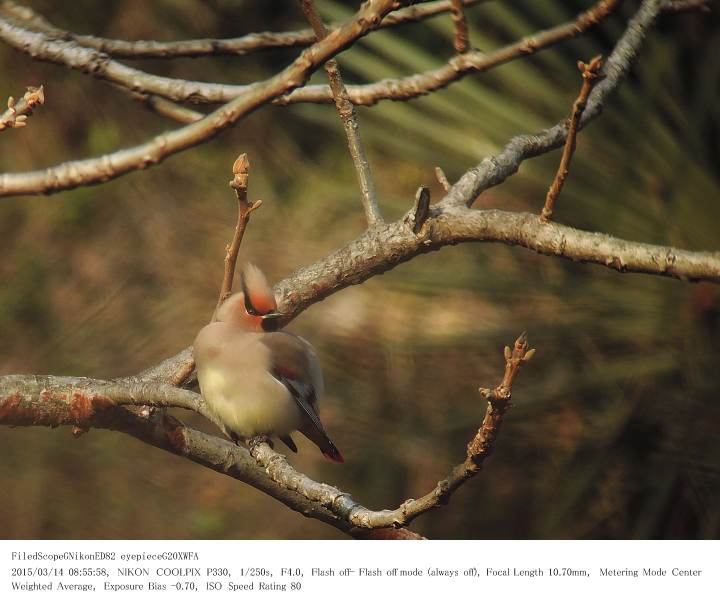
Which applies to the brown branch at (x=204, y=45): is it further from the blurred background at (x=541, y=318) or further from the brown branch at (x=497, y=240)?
the blurred background at (x=541, y=318)

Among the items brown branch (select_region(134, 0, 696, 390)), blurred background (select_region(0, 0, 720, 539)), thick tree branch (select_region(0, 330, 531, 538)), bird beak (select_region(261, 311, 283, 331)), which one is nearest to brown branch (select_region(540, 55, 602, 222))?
brown branch (select_region(134, 0, 696, 390))

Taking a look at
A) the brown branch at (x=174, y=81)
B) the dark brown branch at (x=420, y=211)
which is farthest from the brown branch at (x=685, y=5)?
the dark brown branch at (x=420, y=211)

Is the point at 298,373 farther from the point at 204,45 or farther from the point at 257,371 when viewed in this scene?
the point at 204,45

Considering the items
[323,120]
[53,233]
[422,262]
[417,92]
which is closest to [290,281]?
[417,92]

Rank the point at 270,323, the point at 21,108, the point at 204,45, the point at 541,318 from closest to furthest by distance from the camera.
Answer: the point at 21,108
the point at 270,323
the point at 204,45
the point at 541,318

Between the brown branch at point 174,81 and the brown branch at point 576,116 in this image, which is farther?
the brown branch at point 174,81

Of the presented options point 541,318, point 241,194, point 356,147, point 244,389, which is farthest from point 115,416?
point 541,318

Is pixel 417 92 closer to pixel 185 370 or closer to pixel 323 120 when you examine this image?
pixel 185 370

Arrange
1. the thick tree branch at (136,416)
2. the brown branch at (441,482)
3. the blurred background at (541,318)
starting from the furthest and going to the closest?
the blurred background at (541,318) → the thick tree branch at (136,416) → the brown branch at (441,482)
